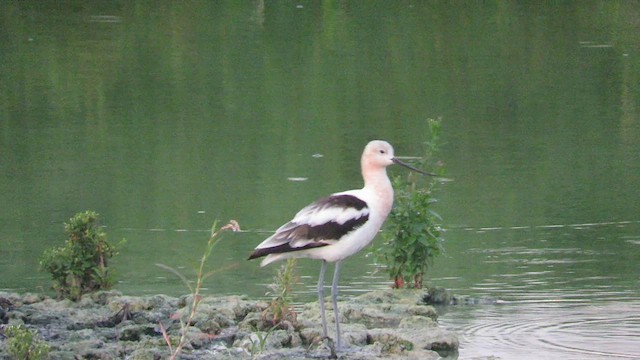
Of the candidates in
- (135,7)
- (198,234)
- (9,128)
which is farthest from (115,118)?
(135,7)

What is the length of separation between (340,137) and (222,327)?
6.20 metres

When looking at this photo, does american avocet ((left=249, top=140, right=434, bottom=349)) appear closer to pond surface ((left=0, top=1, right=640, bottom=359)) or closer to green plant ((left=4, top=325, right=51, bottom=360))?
pond surface ((left=0, top=1, right=640, bottom=359))

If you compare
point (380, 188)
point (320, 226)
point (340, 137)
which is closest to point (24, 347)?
point (320, 226)

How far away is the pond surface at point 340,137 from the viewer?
880 cm

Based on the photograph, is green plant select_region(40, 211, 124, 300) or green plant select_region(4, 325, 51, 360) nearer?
green plant select_region(4, 325, 51, 360)

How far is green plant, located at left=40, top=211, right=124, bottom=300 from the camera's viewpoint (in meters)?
8.01

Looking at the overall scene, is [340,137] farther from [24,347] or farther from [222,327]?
[24,347]

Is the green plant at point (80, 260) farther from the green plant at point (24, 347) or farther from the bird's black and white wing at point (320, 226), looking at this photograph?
the green plant at point (24, 347)

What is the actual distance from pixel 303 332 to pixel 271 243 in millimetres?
597

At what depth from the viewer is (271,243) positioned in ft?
23.0

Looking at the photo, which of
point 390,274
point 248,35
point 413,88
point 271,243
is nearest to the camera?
point 271,243

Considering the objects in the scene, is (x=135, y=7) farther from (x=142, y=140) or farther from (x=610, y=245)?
(x=610, y=245)

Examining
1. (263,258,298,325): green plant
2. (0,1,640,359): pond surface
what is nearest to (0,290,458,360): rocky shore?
(263,258,298,325): green plant

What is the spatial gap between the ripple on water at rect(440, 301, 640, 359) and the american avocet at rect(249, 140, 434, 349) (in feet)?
2.49
